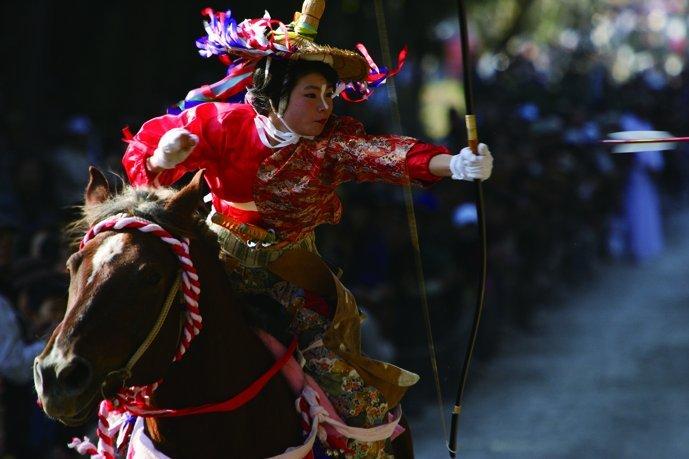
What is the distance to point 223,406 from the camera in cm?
485

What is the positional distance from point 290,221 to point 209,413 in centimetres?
86

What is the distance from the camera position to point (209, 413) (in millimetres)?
4863

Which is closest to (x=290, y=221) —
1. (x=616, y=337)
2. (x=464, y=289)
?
(x=464, y=289)

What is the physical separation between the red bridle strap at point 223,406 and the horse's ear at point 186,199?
2.25 feet

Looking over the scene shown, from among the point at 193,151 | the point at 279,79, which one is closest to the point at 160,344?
the point at 193,151

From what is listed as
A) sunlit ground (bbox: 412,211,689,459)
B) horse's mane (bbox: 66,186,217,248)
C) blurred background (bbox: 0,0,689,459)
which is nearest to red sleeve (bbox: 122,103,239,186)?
horse's mane (bbox: 66,186,217,248)

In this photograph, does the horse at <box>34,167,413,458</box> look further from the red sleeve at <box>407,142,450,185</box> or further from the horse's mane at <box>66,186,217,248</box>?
the red sleeve at <box>407,142,450,185</box>

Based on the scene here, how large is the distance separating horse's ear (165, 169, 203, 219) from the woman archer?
0.20 meters

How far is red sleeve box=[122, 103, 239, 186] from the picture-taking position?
511cm

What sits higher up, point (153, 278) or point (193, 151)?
point (193, 151)

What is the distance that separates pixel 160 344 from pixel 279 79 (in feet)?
3.98

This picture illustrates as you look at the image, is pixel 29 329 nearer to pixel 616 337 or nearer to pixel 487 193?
pixel 487 193

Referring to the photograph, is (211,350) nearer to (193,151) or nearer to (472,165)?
(193,151)

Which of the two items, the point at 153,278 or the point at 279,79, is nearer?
the point at 153,278
